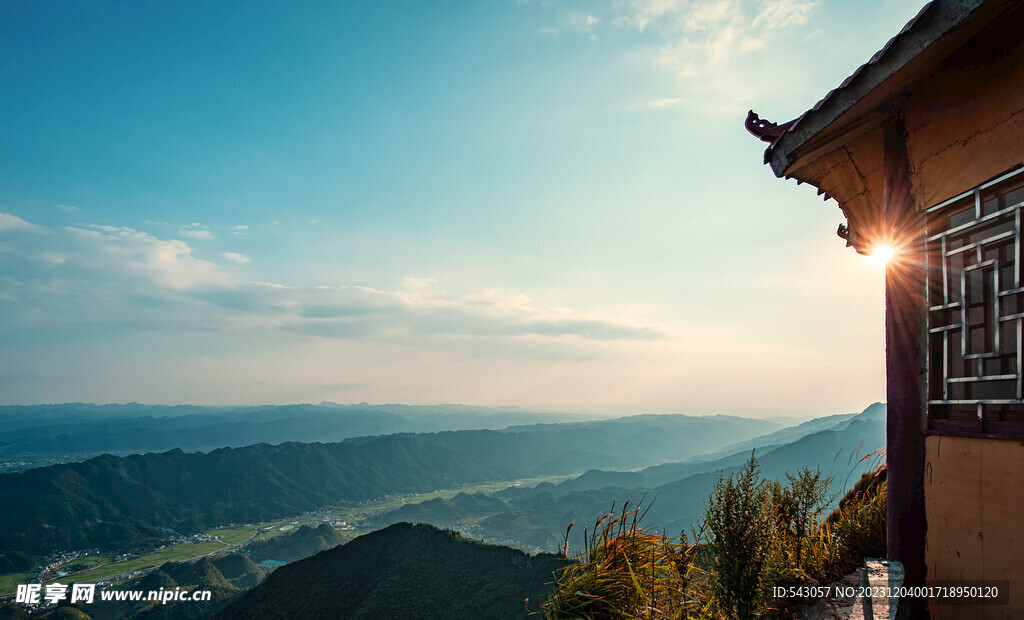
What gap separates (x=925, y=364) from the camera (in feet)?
11.9

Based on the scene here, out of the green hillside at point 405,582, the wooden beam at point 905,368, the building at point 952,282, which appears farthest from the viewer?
the green hillside at point 405,582

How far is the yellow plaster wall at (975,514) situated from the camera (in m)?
2.86

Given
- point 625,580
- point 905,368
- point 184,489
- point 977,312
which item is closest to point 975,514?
point 905,368

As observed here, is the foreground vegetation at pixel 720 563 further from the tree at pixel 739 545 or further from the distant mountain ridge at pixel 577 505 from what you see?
the distant mountain ridge at pixel 577 505

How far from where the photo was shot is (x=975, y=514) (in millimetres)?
3119

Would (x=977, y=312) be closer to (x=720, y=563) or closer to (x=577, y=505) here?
(x=720, y=563)

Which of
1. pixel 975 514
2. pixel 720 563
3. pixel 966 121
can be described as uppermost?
pixel 966 121

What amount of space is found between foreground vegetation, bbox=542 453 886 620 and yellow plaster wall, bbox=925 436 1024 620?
113 centimetres

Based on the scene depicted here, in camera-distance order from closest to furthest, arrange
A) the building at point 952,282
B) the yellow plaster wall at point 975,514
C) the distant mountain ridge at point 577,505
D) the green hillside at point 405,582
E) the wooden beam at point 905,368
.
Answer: the yellow plaster wall at point 975,514
the building at point 952,282
the wooden beam at point 905,368
the green hillside at point 405,582
the distant mountain ridge at point 577,505

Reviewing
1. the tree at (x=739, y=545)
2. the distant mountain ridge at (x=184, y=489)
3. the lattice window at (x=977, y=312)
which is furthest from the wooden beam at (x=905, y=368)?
the distant mountain ridge at (x=184, y=489)

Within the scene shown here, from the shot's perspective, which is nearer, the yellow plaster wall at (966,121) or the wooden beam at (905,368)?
the yellow plaster wall at (966,121)

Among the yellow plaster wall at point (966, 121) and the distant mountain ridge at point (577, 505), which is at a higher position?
the yellow plaster wall at point (966, 121)

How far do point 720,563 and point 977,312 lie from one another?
2.54m

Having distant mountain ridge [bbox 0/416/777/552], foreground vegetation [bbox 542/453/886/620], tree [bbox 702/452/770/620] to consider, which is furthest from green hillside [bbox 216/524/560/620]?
distant mountain ridge [bbox 0/416/777/552]
